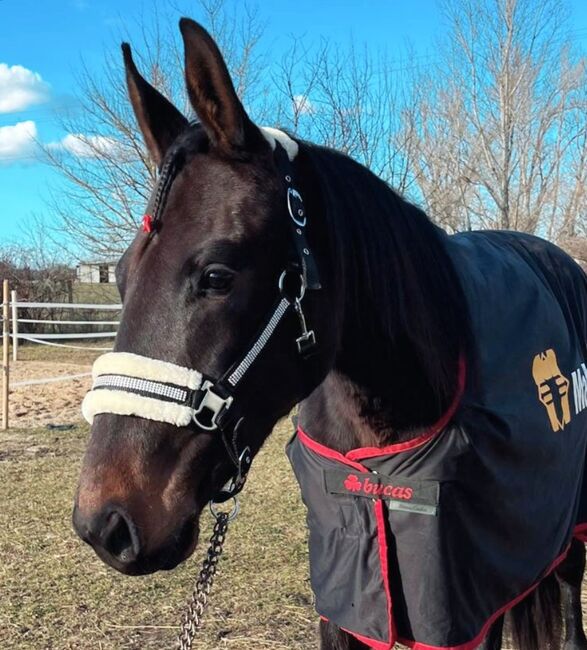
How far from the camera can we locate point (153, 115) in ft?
5.06

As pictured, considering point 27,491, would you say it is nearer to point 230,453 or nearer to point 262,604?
point 262,604

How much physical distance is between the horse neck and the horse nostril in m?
0.66

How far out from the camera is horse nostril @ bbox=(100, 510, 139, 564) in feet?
3.76

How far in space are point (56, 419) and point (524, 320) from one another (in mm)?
7150

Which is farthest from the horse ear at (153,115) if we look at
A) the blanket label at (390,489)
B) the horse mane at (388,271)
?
the blanket label at (390,489)

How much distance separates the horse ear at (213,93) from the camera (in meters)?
1.28

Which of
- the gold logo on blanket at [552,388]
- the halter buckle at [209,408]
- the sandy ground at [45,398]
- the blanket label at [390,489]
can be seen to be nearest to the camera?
the halter buckle at [209,408]

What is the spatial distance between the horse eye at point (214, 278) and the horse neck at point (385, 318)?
12.7 inches

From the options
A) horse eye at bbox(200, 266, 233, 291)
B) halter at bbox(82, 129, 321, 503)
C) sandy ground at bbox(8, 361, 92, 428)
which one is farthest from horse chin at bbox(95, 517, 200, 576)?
sandy ground at bbox(8, 361, 92, 428)

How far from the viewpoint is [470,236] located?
238 centimetres

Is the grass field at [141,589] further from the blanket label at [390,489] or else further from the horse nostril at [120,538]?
the horse nostril at [120,538]

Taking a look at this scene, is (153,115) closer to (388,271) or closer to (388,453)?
(388,271)

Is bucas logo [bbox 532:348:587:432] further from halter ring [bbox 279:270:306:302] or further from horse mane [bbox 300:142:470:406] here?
halter ring [bbox 279:270:306:302]

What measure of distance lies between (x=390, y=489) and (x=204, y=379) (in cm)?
70
